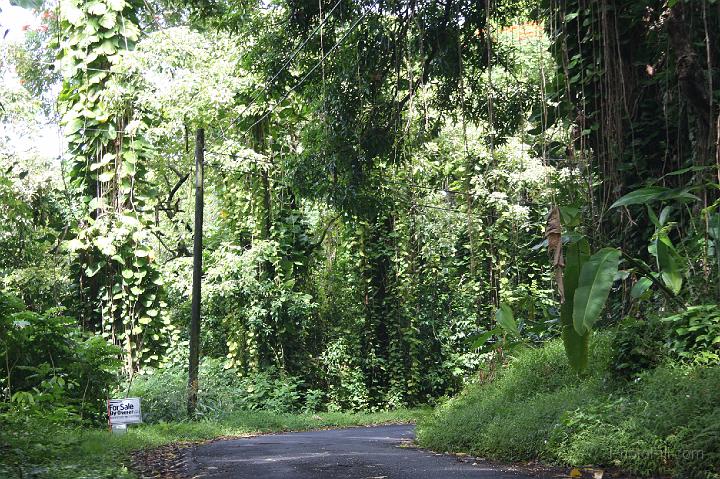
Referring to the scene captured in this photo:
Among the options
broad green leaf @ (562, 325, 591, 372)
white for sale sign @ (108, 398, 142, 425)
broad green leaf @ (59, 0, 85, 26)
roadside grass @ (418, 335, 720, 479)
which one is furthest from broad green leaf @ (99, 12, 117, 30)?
broad green leaf @ (562, 325, 591, 372)

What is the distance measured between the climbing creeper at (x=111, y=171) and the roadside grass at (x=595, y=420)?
838cm

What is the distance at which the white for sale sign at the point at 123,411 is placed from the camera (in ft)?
38.0

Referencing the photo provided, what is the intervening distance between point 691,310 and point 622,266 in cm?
202

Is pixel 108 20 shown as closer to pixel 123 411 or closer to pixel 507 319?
pixel 123 411

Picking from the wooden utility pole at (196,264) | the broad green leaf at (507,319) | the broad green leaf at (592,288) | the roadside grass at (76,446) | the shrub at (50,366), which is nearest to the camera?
the broad green leaf at (592,288)

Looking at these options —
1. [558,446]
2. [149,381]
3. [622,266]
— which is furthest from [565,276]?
[149,381]

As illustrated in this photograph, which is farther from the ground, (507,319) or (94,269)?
(94,269)

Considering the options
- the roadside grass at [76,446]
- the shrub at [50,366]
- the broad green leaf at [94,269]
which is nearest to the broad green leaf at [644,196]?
the roadside grass at [76,446]

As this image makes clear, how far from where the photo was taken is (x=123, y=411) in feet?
38.2

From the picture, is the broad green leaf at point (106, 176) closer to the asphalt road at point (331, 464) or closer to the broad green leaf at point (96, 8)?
the broad green leaf at point (96, 8)

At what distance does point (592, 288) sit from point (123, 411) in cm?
816

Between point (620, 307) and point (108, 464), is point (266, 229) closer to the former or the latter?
point (620, 307)

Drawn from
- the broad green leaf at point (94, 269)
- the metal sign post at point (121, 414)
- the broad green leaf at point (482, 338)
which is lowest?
the metal sign post at point (121, 414)

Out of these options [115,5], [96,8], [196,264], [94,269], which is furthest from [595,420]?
[96,8]
